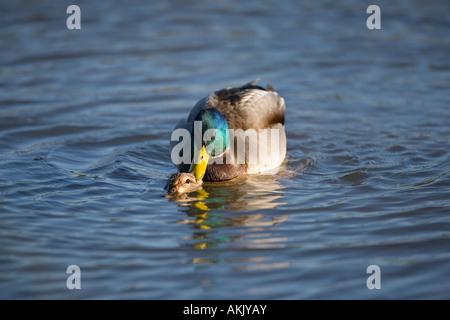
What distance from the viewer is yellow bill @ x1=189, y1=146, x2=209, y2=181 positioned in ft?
21.7

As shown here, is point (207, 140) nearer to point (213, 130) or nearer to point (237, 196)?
point (213, 130)

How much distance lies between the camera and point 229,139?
725 centimetres

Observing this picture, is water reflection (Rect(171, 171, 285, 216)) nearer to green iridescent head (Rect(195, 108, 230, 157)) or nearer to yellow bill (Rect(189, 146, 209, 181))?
yellow bill (Rect(189, 146, 209, 181))

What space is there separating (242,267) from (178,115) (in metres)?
4.58

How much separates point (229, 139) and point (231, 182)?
A: 1.62 ft

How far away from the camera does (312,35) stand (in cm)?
1227

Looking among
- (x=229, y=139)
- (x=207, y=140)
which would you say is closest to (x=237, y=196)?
(x=207, y=140)

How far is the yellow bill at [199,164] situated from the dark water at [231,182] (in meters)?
0.24

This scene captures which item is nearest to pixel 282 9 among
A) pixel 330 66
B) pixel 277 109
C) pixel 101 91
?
pixel 330 66

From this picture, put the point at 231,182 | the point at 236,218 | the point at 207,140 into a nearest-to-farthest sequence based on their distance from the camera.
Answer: the point at 236,218 → the point at 207,140 → the point at 231,182
